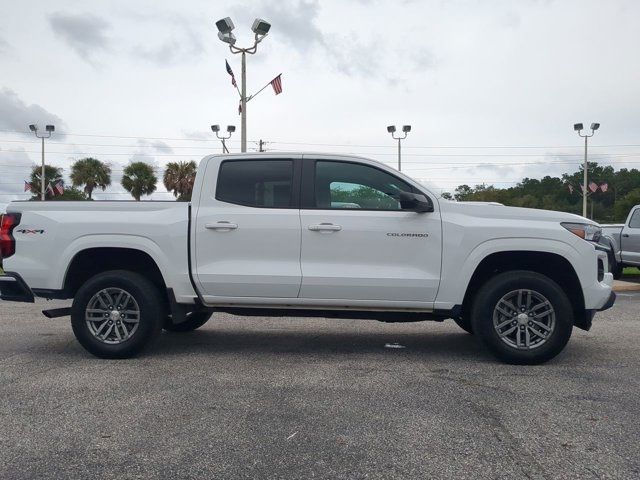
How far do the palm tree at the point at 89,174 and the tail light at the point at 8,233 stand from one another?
4588cm

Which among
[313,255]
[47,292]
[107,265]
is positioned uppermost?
[313,255]

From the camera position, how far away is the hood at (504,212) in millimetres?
5352

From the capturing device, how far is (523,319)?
5262 millimetres

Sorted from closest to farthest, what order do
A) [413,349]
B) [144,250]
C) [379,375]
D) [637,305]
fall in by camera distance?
[379,375], [144,250], [413,349], [637,305]

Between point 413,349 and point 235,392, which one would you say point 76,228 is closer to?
point 235,392

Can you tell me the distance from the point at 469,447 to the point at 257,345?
334 cm

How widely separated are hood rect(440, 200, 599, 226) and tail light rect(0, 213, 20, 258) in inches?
162

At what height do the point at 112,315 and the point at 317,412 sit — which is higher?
the point at 112,315

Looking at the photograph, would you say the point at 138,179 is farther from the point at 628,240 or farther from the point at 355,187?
the point at 355,187

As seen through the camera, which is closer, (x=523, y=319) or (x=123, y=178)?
(x=523, y=319)

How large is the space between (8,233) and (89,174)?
152ft

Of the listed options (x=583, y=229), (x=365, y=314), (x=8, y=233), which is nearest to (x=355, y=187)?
(x=365, y=314)

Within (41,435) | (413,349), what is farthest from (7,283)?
(413,349)

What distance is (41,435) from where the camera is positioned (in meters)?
3.56
